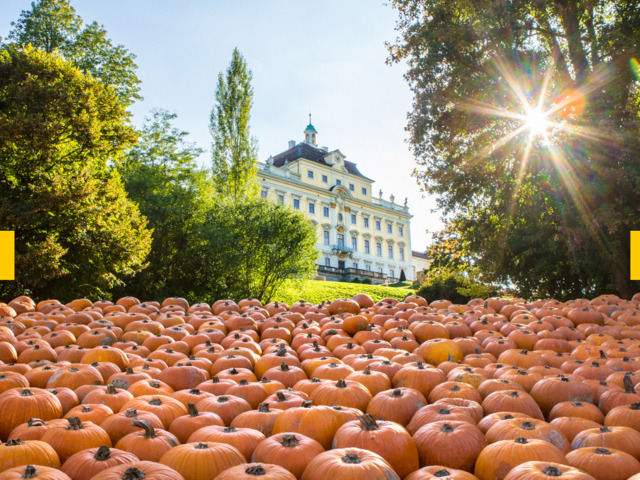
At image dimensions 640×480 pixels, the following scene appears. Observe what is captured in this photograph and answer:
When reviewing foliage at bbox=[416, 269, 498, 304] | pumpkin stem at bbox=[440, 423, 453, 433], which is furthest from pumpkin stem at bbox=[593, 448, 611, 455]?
foliage at bbox=[416, 269, 498, 304]

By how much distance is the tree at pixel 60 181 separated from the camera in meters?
11.3

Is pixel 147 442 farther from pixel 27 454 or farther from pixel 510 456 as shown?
pixel 510 456

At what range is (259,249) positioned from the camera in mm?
18250

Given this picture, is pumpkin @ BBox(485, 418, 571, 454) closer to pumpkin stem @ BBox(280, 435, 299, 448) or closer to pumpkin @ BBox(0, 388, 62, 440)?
pumpkin stem @ BBox(280, 435, 299, 448)

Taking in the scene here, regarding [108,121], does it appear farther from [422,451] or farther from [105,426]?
[422,451]

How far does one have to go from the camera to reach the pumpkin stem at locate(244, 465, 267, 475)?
2244 millimetres

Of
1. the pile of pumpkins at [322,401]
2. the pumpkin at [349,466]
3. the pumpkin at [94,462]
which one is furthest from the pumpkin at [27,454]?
the pumpkin at [349,466]

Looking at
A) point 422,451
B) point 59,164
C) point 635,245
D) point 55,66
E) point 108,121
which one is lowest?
point 422,451

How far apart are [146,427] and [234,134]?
78.6 ft

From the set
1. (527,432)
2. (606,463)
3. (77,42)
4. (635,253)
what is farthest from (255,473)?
(77,42)

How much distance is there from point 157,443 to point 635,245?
9.85m

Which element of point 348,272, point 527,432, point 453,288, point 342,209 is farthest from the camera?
point 342,209

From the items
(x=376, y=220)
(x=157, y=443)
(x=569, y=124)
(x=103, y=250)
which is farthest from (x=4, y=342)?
(x=376, y=220)

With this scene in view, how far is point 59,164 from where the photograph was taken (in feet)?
42.9
